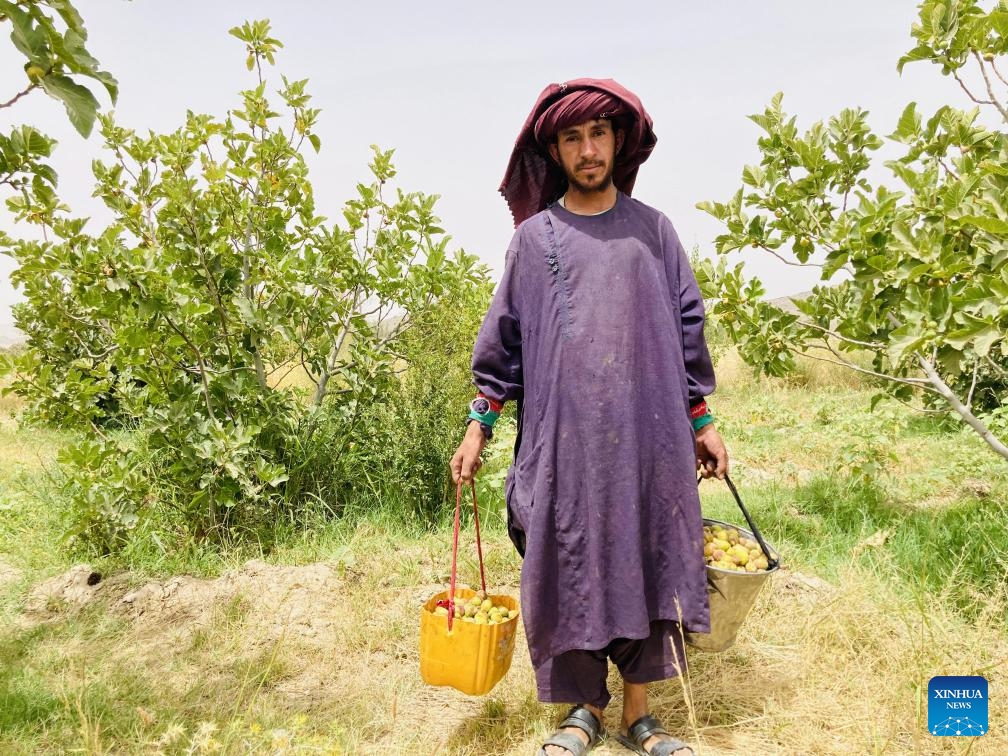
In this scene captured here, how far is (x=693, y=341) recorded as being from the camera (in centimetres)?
231

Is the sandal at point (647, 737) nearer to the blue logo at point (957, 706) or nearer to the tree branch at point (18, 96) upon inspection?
the blue logo at point (957, 706)

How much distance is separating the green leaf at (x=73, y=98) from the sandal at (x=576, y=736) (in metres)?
1.98

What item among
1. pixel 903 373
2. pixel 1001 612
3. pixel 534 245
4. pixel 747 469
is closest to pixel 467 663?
pixel 534 245

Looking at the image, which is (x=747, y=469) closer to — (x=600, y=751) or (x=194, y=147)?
(x=600, y=751)

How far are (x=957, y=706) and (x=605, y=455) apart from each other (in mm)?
1327

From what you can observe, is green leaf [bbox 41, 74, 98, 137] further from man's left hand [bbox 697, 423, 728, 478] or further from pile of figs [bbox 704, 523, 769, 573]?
pile of figs [bbox 704, 523, 769, 573]

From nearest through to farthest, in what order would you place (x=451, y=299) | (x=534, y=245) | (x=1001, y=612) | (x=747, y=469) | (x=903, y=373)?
(x=534, y=245), (x=1001, y=612), (x=903, y=373), (x=451, y=299), (x=747, y=469)

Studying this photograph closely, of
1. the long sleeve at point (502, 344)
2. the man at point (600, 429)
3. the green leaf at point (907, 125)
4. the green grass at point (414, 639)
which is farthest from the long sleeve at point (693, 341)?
the green leaf at point (907, 125)

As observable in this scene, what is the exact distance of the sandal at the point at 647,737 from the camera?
2.16 m

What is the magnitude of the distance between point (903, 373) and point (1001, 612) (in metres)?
1.26

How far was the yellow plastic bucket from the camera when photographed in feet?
7.17

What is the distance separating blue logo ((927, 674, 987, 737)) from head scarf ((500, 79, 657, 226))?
1850mm

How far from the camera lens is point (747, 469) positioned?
5.65m

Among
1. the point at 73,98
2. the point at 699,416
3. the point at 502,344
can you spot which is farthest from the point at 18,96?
the point at 699,416
